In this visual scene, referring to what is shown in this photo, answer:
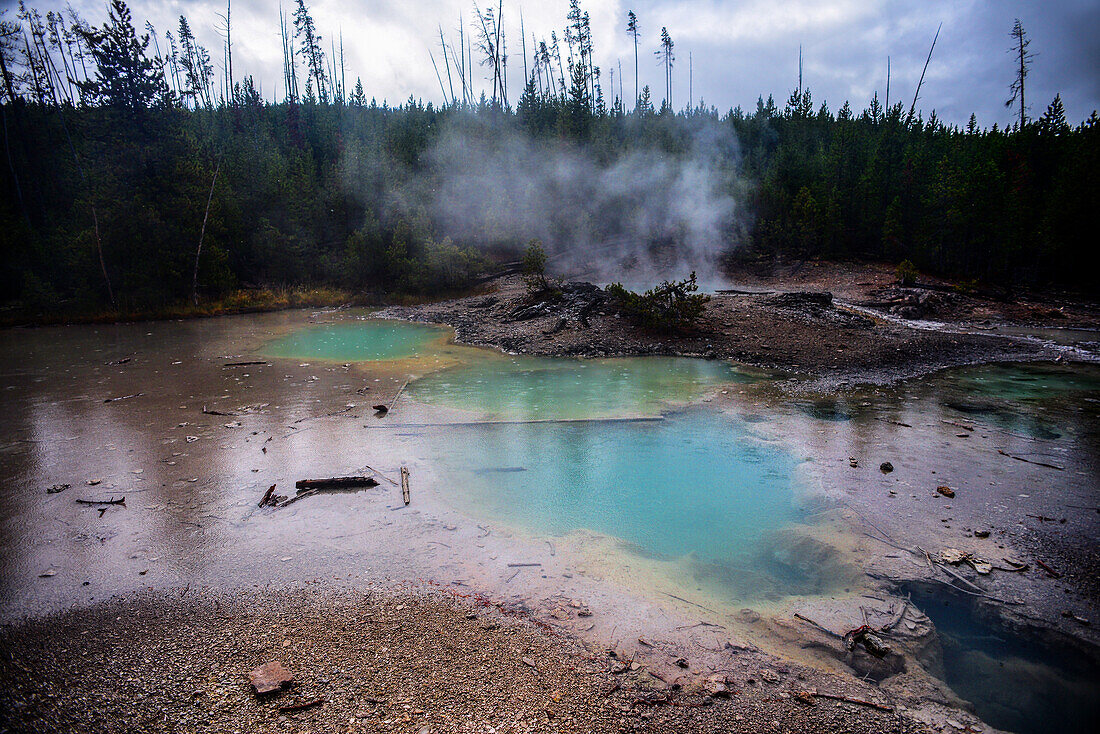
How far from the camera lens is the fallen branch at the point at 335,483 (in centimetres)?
632

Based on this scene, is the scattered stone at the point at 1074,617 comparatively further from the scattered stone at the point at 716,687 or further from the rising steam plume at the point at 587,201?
the rising steam plume at the point at 587,201

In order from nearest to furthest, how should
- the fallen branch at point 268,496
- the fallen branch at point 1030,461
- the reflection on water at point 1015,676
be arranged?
the reflection on water at point 1015,676
the fallen branch at point 268,496
the fallen branch at point 1030,461

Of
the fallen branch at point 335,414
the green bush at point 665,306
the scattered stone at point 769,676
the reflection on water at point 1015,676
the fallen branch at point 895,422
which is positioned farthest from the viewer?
the green bush at point 665,306

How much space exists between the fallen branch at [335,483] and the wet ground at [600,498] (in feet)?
0.65

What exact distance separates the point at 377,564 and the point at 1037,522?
6.79 meters

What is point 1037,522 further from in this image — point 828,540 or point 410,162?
point 410,162

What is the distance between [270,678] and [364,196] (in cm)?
3426

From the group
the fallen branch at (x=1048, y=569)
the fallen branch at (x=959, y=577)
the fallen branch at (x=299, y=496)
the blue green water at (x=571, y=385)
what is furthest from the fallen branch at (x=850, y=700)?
the blue green water at (x=571, y=385)

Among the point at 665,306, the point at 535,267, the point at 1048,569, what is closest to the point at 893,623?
the point at 1048,569

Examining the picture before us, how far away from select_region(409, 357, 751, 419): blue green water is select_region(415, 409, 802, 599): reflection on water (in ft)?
3.47

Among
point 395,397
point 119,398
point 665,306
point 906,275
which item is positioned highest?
point 906,275

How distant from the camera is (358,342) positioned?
58.9 feet

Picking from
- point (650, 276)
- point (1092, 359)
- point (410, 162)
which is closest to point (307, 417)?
point (1092, 359)

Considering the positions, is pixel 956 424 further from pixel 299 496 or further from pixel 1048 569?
pixel 299 496
